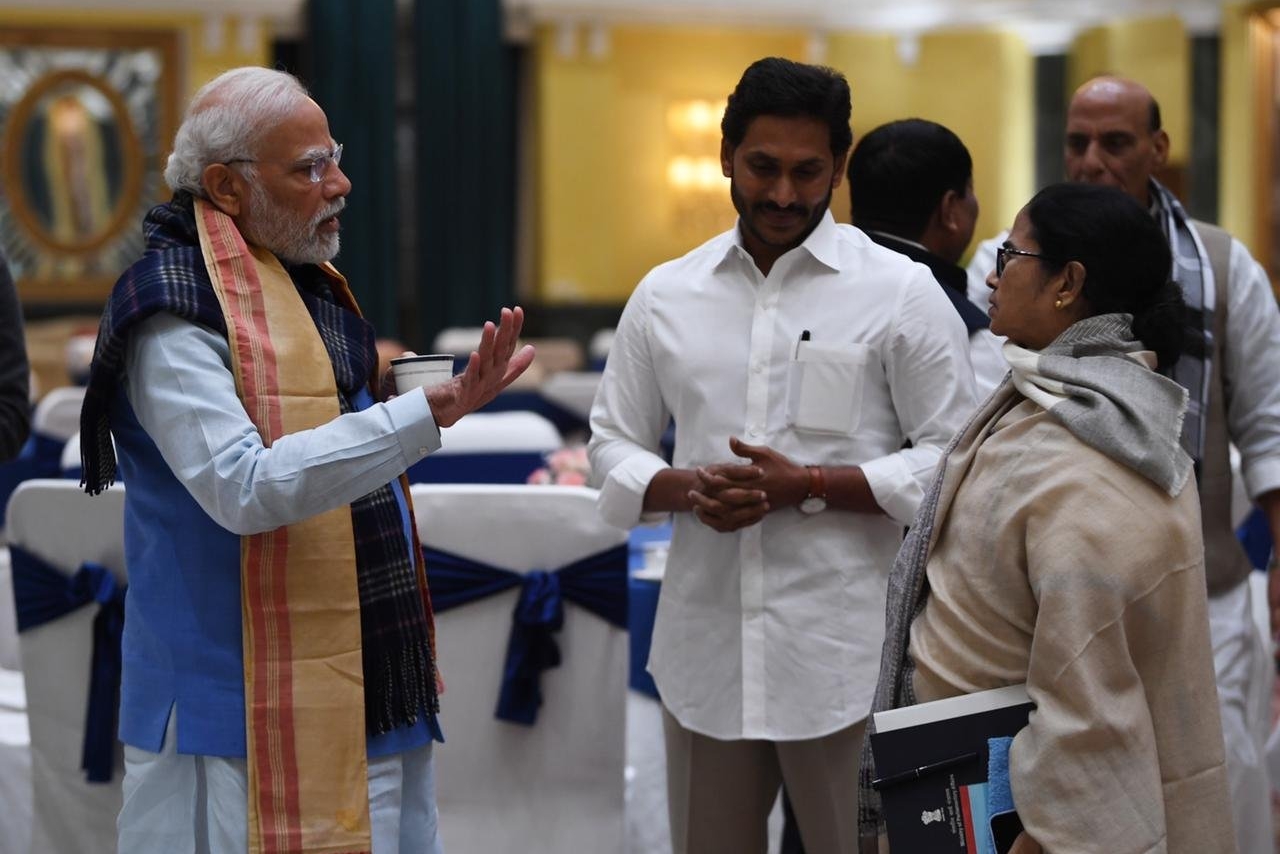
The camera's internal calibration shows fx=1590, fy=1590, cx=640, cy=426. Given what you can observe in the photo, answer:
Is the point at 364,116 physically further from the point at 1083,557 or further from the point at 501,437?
the point at 1083,557

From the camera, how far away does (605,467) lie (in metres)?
2.54

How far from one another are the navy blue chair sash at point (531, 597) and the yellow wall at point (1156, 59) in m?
10.3

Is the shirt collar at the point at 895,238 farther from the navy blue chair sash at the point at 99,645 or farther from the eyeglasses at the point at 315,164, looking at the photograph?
the navy blue chair sash at the point at 99,645

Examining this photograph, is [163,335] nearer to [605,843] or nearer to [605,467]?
[605,467]

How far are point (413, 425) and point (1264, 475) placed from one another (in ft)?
5.74

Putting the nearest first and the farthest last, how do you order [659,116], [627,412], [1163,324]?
[1163,324]
[627,412]
[659,116]

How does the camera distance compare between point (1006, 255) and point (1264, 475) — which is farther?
point (1264, 475)

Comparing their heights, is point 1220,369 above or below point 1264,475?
above

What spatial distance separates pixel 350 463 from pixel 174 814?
1.64 ft

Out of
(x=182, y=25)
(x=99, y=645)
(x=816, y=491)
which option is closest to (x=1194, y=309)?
(x=816, y=491)

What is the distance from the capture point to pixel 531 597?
2.83 meters

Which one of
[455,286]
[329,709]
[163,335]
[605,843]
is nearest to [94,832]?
[605,843]

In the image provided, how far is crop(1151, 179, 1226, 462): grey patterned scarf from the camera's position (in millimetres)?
2777

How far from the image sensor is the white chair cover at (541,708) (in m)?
2.84
